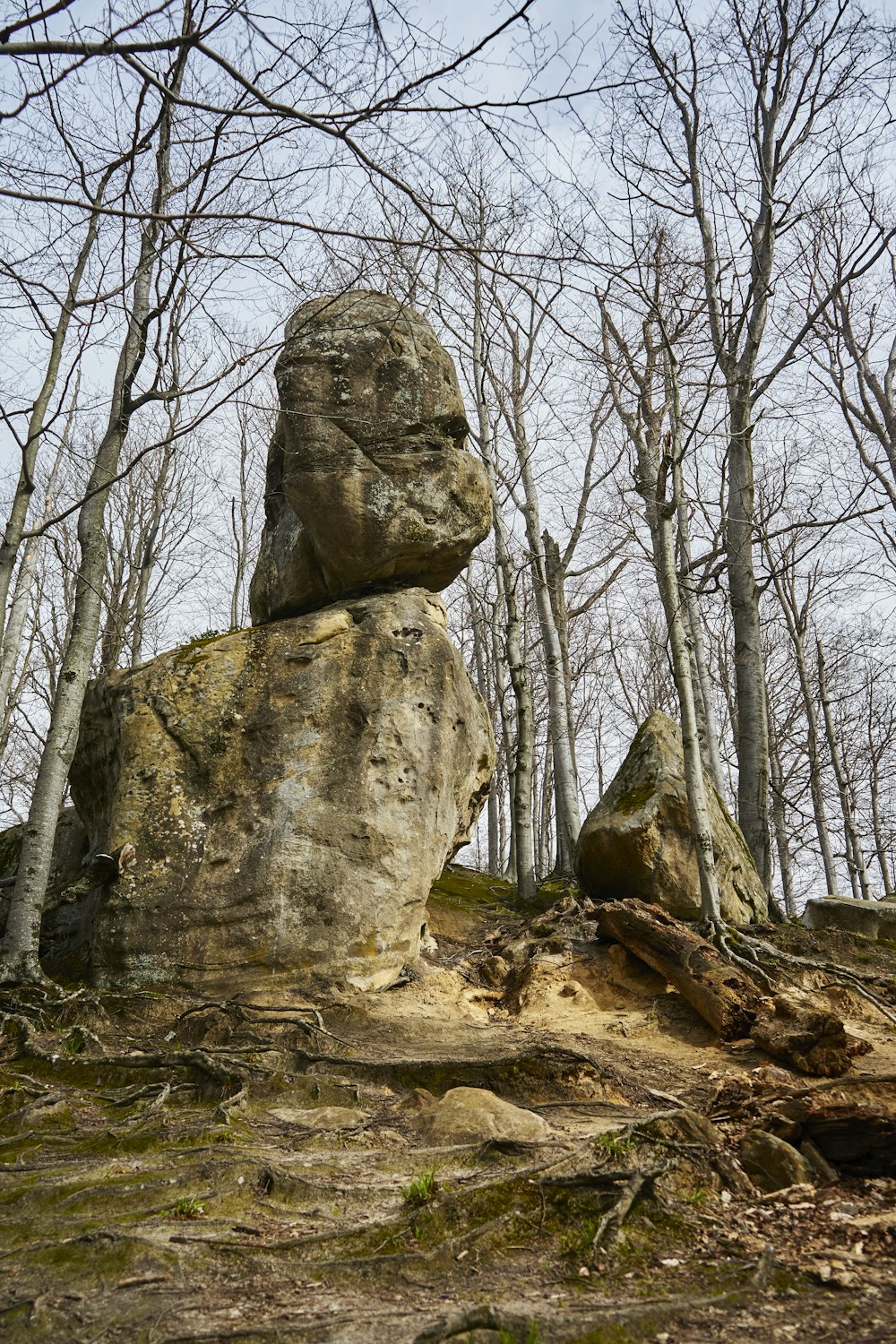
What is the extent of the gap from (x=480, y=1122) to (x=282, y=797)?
3947 millimetres

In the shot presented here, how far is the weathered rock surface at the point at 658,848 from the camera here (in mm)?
9000

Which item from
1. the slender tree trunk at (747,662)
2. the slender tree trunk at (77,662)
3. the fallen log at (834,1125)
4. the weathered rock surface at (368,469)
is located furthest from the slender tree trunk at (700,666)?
the fallen log at (834,1125)

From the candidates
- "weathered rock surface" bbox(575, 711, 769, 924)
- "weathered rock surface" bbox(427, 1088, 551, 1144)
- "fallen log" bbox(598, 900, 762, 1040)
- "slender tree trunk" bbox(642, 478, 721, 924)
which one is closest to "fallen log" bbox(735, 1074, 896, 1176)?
"weathered rock surface" bbox(427, 1088, 551, 1144)

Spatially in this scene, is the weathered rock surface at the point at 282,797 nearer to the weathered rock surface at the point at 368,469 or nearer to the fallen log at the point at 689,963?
the weathered rock surface at the point at 368,469

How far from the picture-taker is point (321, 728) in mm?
7867

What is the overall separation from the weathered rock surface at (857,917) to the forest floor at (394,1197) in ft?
16.0

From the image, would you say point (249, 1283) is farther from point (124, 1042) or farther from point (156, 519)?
point (156, 519)

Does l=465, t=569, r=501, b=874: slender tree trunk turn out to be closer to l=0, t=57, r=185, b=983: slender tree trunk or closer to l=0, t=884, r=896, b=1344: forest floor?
l=0, t=57, r=185, b=983: slender tree trunk

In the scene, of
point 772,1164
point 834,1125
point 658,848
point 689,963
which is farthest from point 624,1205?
point 658,848

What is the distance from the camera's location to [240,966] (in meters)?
6.92

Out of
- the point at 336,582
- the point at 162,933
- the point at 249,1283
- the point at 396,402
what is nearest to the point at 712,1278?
the point at 249,1283

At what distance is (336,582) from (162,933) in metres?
4.15

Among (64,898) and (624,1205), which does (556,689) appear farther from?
(624,1205)

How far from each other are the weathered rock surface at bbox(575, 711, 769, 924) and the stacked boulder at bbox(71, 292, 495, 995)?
5.07 ft
